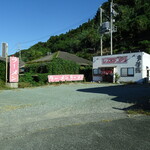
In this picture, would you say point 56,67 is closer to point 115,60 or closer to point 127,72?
point 115,60

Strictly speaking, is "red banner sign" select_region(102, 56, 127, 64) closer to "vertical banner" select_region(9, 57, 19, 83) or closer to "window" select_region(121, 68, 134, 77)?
"window" select_region(121, 68, 134, 77)

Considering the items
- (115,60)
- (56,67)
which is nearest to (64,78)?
(56,67)

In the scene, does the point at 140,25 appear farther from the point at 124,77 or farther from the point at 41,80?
the point at 41,80

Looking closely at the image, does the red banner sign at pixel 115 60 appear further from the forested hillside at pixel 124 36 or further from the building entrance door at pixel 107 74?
→ the forested hillside at pixel 124 36

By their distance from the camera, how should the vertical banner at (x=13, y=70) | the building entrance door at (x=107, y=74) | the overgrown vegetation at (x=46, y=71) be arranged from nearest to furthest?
the vertical banner at (x=13, y=70) < the overgrown vegetation at (x=46, y=71) < the building entrance door at (x=107, y=74)

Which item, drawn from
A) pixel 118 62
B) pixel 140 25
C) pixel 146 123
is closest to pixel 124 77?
pixel 118 62

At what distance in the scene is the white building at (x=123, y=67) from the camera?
22766 millimetres

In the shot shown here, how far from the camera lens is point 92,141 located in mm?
3604

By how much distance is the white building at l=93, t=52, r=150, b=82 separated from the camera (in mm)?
22766

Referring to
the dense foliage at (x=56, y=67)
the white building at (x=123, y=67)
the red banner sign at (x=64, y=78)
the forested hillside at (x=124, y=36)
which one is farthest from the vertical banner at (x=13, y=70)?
the forested hillside at (x=124, y=36)

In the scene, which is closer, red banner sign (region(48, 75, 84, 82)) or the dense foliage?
red banner sign (region(48, 75, 84, 82))

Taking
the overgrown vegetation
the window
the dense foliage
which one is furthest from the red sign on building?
A: the window

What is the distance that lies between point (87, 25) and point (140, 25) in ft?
123

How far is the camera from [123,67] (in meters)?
24.4
